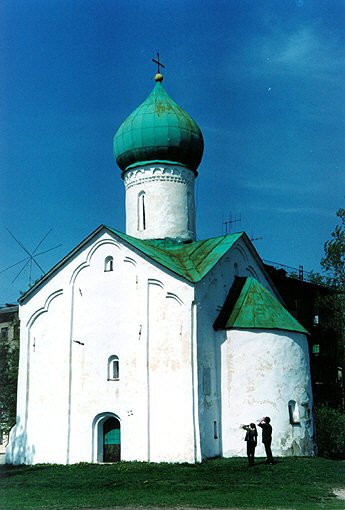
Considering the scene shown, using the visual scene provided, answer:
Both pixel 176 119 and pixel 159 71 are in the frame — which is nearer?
pixel 176 119

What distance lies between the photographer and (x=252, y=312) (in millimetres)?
17703

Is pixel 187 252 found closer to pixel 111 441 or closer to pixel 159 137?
pixel 159 137

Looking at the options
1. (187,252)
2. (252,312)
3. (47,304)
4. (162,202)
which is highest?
(162,202)

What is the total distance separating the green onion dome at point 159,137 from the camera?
20.5m

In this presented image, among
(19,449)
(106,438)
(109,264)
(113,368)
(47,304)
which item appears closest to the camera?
(106,438)

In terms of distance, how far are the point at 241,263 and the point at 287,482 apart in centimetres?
836

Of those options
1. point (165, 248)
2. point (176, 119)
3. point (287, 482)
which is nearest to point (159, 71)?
point (176, 119)

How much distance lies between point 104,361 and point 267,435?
4.79 metres

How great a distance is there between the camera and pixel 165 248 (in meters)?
20.0

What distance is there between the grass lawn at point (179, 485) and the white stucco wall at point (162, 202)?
23.4 ft

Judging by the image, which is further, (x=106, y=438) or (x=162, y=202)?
(x=162, y=202)

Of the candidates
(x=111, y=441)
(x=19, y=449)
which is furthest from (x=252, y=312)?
(x=19, y=449)

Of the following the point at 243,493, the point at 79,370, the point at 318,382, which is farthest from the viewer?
the point at 318,382

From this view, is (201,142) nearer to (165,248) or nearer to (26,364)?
(165,248)
